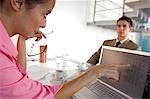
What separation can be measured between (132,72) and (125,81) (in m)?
0.06

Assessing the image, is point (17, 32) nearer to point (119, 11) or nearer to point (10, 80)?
point (10, 80)

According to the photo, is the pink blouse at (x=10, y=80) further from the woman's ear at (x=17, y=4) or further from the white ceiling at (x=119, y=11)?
the white ceiling at (x=119, y=11)

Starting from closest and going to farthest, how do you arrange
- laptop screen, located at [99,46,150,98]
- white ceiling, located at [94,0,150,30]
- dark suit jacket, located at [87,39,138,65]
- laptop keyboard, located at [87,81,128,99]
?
1. laptop screen, located at [99,46,150,98]
2. laptop keyboard, located at [87,81,128,99]
3. dark suit jacket, located at [87,39,138,65]
4. white ceiling, located at [94,0,150,30]

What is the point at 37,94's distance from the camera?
1.62 feet

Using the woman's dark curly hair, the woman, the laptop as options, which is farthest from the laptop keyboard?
the woman's dark curly hair

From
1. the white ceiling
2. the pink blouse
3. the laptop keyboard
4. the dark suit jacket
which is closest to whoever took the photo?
the pink blouse

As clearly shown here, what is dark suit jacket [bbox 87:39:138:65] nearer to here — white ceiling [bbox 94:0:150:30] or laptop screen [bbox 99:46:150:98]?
laptop screen [bbox 99:46:150:98]

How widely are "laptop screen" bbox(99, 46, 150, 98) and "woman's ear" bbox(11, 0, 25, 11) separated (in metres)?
0.50

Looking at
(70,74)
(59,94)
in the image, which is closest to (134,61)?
(59,94)

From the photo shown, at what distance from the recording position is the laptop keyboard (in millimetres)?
879

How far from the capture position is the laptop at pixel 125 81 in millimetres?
783

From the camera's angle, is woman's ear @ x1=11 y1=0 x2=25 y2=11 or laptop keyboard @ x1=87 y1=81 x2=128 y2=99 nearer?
woman's ear @ x1=11 y1=0 x2=25 y2=11

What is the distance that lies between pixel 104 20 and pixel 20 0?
3.01 metres

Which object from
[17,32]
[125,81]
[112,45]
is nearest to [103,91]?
[125,81]
